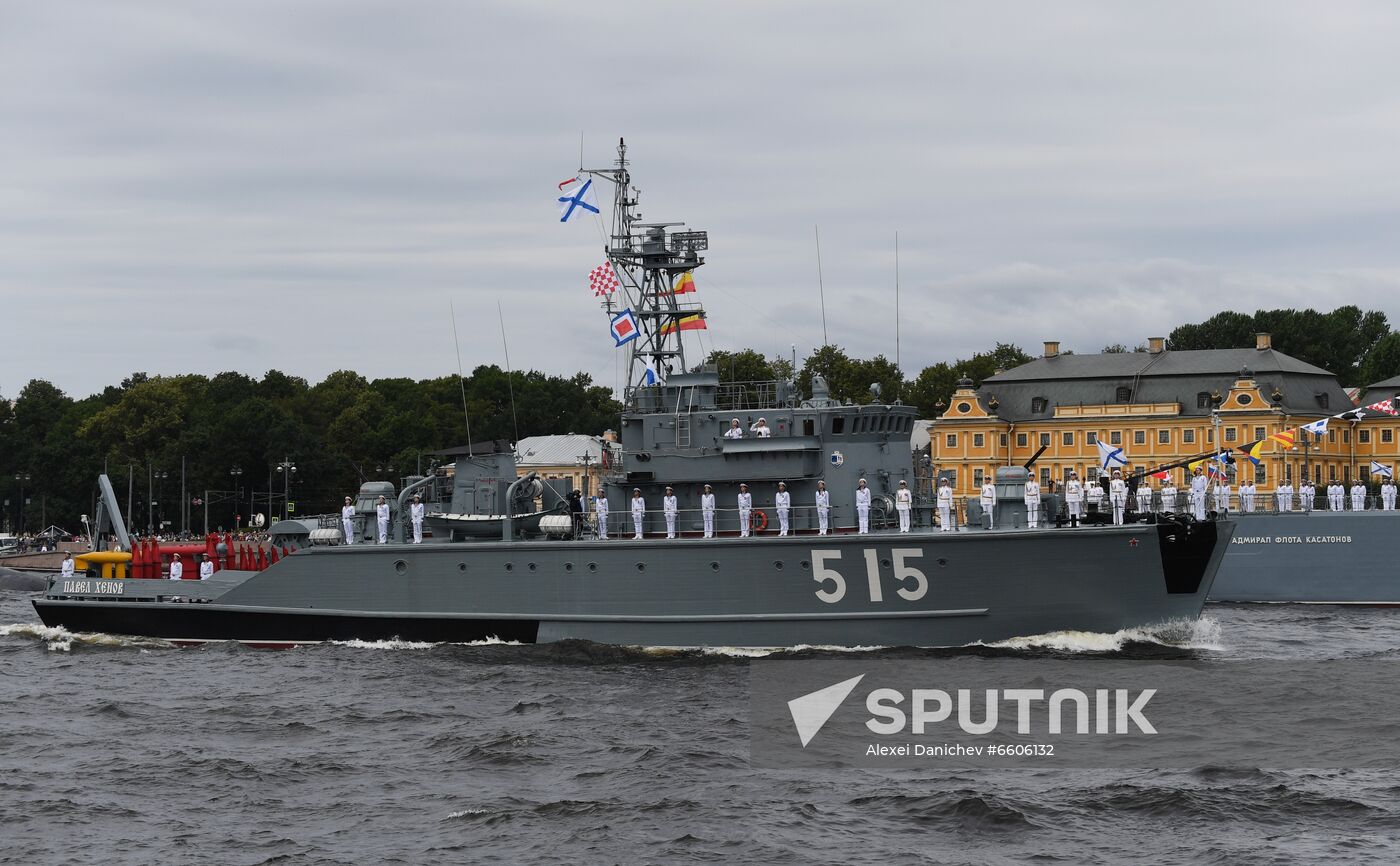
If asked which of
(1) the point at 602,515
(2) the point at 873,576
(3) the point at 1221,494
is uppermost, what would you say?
(1) the point at 602,515

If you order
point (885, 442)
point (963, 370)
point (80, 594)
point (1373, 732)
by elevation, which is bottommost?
point (1373, 732)

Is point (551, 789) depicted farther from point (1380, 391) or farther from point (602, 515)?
point (1380, 391)

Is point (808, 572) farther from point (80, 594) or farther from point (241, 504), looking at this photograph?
point (241, 504)

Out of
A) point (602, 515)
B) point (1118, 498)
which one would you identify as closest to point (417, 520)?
point (602, 515)

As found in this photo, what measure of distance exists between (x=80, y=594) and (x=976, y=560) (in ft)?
61.3

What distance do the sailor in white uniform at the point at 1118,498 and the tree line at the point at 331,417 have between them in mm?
43723

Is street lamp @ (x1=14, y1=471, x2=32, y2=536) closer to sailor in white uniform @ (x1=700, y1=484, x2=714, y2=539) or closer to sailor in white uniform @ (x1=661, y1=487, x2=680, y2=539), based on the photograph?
sailor in white uniform @ (x1=661, y1=487, x2=680, y2=539)

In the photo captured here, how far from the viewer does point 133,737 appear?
21156mm

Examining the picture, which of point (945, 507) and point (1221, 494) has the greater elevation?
point (945, 507)

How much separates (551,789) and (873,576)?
959 cm

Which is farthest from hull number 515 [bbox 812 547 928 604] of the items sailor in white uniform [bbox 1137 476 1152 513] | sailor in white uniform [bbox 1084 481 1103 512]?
sailor in white uniform [bbox 1137 476 1152 513]

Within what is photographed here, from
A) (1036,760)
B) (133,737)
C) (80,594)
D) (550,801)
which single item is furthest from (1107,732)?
(80,594)

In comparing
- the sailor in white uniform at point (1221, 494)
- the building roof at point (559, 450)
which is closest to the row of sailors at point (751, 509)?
the sailor in white uniform at point (1221, 494)

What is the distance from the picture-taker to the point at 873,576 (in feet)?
84.5
